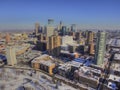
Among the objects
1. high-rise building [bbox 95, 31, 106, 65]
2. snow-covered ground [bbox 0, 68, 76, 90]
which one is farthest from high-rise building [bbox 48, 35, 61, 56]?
high-rise building [bbox 95, 31, 106, 65]

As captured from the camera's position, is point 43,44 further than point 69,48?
Yes

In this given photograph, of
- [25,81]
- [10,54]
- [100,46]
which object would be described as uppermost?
[100,46]

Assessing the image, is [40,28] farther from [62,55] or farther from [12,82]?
[12,82]

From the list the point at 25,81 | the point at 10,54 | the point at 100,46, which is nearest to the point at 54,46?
the point at 10,54

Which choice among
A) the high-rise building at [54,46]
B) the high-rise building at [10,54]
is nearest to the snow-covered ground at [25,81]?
the high-rise building at [10,54]

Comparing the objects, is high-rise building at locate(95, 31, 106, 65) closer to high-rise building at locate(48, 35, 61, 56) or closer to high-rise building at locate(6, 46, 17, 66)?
high-rise building at locate(48, 35, 61, 56)

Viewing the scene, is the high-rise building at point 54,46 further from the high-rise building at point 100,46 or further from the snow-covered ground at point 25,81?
the high-rise building at point 100,46

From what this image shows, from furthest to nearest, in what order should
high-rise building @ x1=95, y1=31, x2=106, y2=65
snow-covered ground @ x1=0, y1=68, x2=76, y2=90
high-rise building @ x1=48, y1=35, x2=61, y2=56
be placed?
high-rise building @ x1=48, y1=35, x2=61, y2=56, high-rise building @ x1=95, y1=31, x2=106, y2=65, snow-covered ground @ x1=0, y1=68, x2=76, y2=90

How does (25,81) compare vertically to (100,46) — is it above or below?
below

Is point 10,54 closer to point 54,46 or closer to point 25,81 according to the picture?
point 25,81

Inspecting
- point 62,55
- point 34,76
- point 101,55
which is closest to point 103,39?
point 101,55

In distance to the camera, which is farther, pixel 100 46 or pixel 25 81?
pixel 100 46
